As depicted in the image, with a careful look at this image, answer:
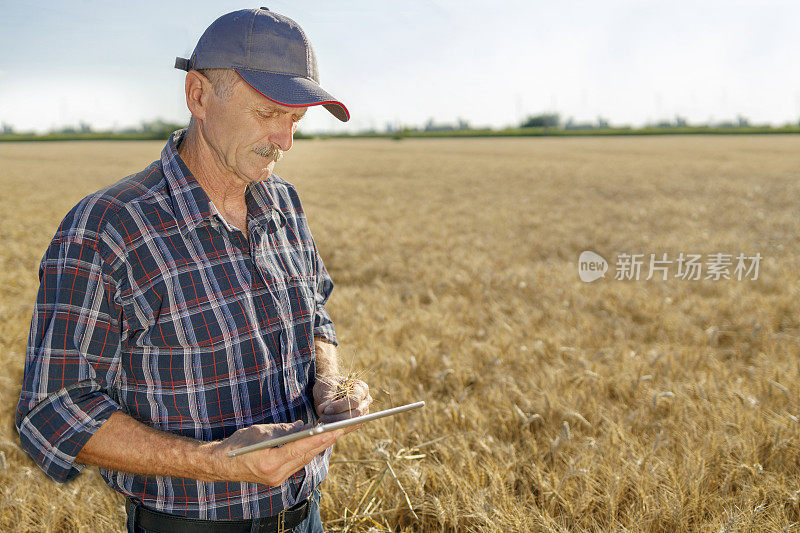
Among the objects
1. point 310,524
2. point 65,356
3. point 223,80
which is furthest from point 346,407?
point 223,80

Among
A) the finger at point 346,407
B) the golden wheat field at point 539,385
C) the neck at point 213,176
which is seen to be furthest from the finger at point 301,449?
the golden wheat field at point 539,385

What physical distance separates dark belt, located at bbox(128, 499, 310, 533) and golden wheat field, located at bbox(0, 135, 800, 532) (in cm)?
86

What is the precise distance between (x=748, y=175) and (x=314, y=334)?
24367 mm

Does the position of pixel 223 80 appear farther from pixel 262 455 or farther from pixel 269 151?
A: pixel 262 455

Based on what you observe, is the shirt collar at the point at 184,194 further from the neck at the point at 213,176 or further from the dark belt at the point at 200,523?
the dark belt at the point at 200,523

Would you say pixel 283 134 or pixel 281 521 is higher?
pixel 283 134

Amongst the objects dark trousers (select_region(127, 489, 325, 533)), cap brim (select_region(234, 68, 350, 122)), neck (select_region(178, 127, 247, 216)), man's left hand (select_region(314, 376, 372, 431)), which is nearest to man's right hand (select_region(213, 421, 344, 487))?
man's left hand (select_region(314, 376, 372, 431))

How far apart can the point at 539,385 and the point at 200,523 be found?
255 centimetres

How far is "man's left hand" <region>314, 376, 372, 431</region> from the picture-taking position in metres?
1.61

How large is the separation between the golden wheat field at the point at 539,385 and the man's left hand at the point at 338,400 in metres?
0.83

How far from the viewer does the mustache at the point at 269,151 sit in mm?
1638

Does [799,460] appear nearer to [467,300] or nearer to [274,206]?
[274,206]

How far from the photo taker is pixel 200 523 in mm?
1608

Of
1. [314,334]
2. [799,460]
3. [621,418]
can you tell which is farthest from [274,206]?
[799,460]
